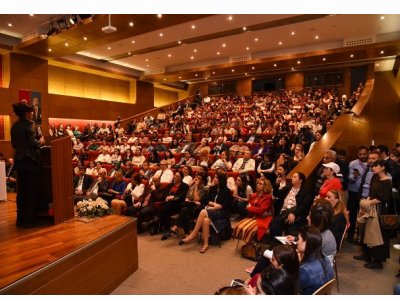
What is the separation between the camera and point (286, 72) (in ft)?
52.5

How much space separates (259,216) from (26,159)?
2838mm

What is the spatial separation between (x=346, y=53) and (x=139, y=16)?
8226mm

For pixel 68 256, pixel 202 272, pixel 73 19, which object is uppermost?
pixel 73 19

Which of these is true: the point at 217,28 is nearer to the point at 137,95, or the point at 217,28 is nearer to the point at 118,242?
the point at 137,95

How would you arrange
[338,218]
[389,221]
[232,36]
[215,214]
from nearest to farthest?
[338,218], [389,221], [215,214], [232,36]

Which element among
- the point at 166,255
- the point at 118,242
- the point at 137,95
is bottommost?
the point at 166,255

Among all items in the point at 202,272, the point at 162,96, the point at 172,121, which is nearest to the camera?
the point at 202,272

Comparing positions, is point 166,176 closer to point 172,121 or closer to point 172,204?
point 172,204

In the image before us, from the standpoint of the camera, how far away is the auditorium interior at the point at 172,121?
2.90 m

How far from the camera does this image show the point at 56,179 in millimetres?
2910

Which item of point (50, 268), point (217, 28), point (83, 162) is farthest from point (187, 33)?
point (50, 268)

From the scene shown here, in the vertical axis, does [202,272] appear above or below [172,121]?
below

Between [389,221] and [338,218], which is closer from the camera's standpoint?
[338,218]

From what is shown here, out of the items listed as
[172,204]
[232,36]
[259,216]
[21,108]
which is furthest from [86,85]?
[259,216]
